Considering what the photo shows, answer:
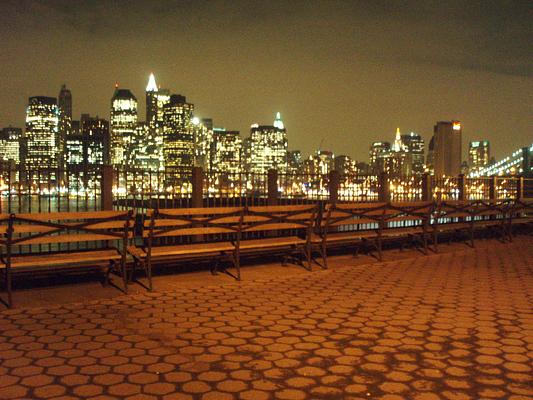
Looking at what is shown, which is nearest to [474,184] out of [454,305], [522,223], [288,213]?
[522,223]

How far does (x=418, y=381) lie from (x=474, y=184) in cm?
1376

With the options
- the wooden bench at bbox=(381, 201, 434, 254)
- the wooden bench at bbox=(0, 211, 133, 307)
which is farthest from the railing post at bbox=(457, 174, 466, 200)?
the wooden bench at bbox=(0, 211, 133, 307)

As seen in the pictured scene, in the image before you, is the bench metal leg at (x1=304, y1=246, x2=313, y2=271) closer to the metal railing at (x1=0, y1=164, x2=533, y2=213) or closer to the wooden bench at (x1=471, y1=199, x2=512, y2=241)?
the metal railing at (x1=0, y1=164, x2=533, y2=213)

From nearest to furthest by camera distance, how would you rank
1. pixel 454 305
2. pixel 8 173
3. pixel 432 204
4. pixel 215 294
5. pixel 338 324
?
pixel 338 324
pixel 454 305
pixel 215 294
pixel 8 173
pixel 432 204

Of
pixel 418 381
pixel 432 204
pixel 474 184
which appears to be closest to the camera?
pixel 418 381

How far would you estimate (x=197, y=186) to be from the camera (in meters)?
10.2

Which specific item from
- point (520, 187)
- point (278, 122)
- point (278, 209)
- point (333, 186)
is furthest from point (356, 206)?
point (278, 122)

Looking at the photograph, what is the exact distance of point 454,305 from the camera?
6711mm

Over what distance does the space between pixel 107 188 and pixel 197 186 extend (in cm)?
170

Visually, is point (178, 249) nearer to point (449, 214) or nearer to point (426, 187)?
point (449, 214)

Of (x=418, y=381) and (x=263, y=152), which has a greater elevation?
(x=263, y=152)

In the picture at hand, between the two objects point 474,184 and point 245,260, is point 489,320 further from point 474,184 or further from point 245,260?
point 474,184

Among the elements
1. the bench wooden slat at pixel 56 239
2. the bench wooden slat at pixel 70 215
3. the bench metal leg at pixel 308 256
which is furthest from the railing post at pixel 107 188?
the bench metal leg at pixel 308 256

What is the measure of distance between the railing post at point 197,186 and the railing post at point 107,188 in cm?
158
